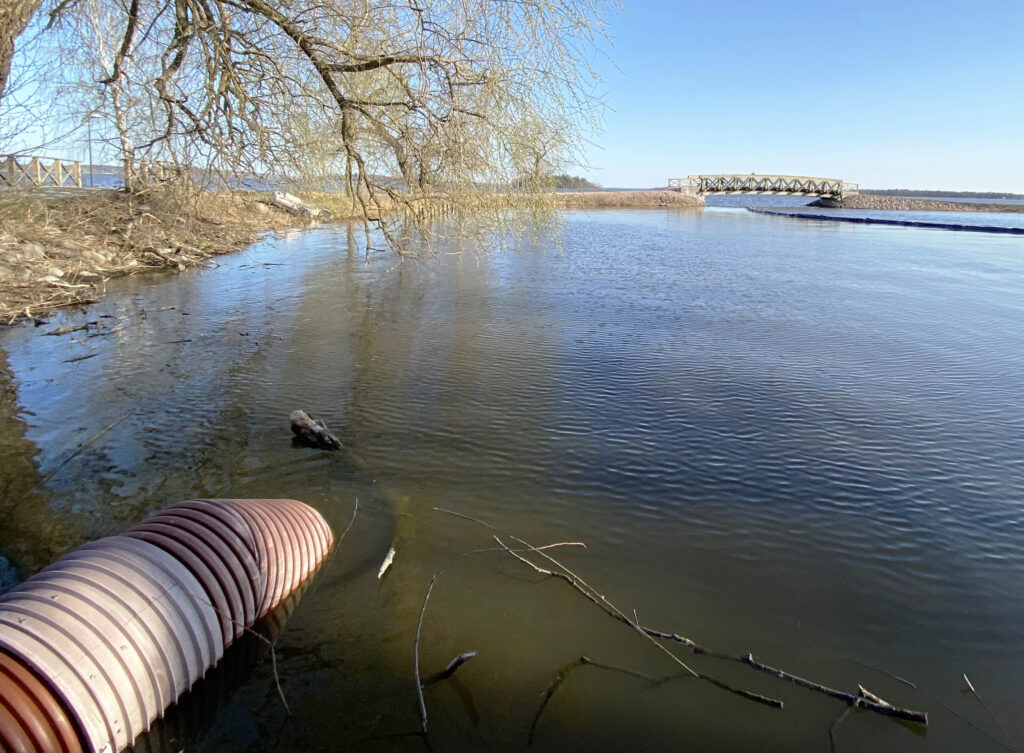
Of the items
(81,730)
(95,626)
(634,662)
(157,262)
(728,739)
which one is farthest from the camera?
(157,262)

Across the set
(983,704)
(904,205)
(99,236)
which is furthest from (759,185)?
(983,704)

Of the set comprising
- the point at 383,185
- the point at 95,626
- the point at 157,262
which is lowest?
the point at 95,626

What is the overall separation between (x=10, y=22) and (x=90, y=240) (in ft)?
42.0

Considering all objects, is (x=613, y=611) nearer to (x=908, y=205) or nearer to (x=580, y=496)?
(x=580, y=496)

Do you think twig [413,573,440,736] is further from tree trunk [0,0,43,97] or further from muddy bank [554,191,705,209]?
muddy bank [554,191,705,209]

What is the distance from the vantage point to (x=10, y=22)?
511 cm

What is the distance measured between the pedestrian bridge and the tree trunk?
75.5 metres

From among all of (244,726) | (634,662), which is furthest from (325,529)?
(634,662)

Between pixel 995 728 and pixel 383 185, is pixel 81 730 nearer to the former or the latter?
pixel 995 728

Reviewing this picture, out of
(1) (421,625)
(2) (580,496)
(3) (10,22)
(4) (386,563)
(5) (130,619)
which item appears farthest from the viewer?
(2) (580,496)

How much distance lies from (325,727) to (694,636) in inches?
81.7

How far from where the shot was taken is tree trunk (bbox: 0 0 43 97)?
501 centimetres

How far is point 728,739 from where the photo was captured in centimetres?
308

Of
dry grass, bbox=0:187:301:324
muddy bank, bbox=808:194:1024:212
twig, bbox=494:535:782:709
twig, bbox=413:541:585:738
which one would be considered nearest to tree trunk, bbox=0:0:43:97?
dry grass, bbox=0:187:301:324
